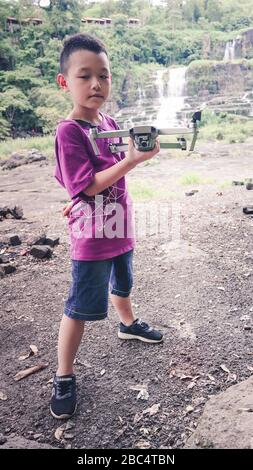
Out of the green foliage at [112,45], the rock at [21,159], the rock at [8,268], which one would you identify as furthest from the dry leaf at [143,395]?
the green foliage at [112,45]

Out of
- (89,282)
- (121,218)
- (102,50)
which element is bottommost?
(89,282)

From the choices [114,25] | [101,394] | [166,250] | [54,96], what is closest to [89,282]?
[101,394]

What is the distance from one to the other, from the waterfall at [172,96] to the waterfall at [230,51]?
24.5ft

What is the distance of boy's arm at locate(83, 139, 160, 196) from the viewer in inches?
50.3

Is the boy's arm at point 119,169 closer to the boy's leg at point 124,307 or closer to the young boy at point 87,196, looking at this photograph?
the young boy at point 87,196

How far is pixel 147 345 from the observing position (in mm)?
2064

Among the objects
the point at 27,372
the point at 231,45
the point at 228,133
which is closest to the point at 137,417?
the point at 27,372

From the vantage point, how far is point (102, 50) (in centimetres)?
149

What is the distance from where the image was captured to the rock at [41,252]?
3.41 m

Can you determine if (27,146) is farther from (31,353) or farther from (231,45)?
(231,45)

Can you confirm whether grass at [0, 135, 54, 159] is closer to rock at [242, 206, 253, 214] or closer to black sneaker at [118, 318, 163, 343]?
rock at [242, 206, 253, 214]

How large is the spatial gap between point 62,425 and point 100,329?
0.75 meters

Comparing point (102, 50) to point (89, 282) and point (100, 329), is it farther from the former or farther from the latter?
point (100, 329)

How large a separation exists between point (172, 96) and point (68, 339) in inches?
1095
